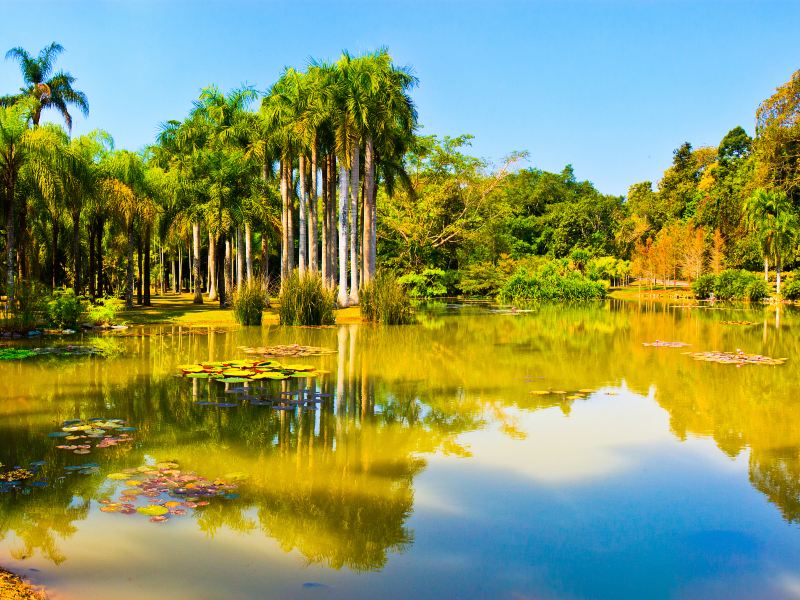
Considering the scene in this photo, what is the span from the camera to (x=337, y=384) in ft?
38.0

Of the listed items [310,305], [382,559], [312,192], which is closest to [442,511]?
[382,559]

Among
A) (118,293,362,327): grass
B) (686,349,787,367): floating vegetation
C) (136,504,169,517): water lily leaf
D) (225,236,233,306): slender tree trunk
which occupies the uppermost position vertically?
(225,236,233,306): slender tree trunk

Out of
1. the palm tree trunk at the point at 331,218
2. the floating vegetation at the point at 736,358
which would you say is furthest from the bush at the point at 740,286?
the floating vegetation at the point at 736,358

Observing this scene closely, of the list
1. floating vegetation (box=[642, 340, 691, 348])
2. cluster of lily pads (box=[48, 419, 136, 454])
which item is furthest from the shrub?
cluster of lily pads (box=[48, 419, 136, 454])

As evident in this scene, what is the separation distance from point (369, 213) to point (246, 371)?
19.7 meters

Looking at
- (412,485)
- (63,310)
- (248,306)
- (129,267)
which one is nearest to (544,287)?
(129,267)

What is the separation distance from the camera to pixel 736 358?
15.1 metres

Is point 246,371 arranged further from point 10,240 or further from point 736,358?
point 10,240

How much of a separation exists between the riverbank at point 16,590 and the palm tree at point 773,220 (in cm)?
4999

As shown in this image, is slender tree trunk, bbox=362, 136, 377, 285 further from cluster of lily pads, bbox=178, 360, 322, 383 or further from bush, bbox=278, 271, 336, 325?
cluster of lily pads, bbox=178, 360, 322, 383

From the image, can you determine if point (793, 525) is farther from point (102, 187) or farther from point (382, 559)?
point (102, 187)

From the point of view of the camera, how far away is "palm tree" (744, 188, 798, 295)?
4531 cm

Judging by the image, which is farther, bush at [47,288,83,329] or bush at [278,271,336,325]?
bush at [278,271,336,325]

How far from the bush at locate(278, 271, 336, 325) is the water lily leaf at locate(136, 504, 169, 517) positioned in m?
17.4
